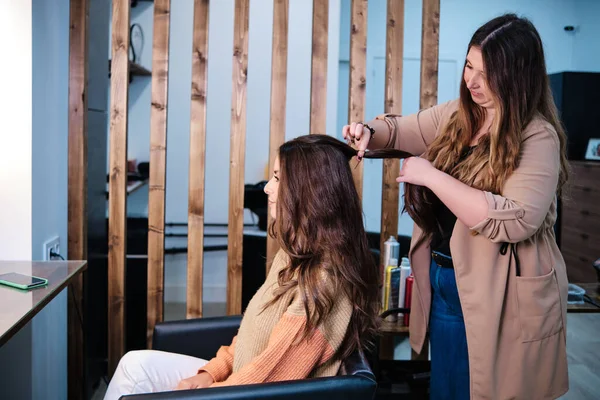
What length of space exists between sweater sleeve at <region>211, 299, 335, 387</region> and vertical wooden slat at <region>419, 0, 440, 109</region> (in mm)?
1245

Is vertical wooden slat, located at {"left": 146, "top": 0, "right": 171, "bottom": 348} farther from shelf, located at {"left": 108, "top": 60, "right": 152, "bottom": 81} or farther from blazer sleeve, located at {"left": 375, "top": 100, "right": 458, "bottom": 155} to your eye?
shelf, located at {"left": 108, "top": 60, "right": 152, "bottom": 81}

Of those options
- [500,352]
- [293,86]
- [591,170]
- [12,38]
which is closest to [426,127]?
[500,352]

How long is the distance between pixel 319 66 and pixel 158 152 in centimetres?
70

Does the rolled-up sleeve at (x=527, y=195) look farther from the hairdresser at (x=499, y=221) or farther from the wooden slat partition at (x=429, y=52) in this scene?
the wooden slat partition at (x=429, y=52)

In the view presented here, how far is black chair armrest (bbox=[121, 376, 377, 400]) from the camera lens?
1.34 metres

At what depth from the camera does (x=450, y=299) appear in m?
1.65

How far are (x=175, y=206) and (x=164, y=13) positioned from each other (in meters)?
2.53

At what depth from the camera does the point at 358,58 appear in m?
2.38

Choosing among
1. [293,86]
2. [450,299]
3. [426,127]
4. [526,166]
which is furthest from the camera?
[293,86]

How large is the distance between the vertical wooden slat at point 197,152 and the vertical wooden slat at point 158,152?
0.11 metres

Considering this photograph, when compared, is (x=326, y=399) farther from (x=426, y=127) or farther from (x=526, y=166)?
(x=426, y=127)

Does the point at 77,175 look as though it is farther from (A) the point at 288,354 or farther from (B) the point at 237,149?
(A) the point at 288,354

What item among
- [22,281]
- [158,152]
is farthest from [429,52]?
[22,281]

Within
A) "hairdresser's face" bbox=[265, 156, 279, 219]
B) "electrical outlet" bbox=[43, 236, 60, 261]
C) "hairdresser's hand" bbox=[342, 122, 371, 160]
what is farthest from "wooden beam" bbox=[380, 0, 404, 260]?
"electrical outlet" bbox=[43, 236, 60, 261]
